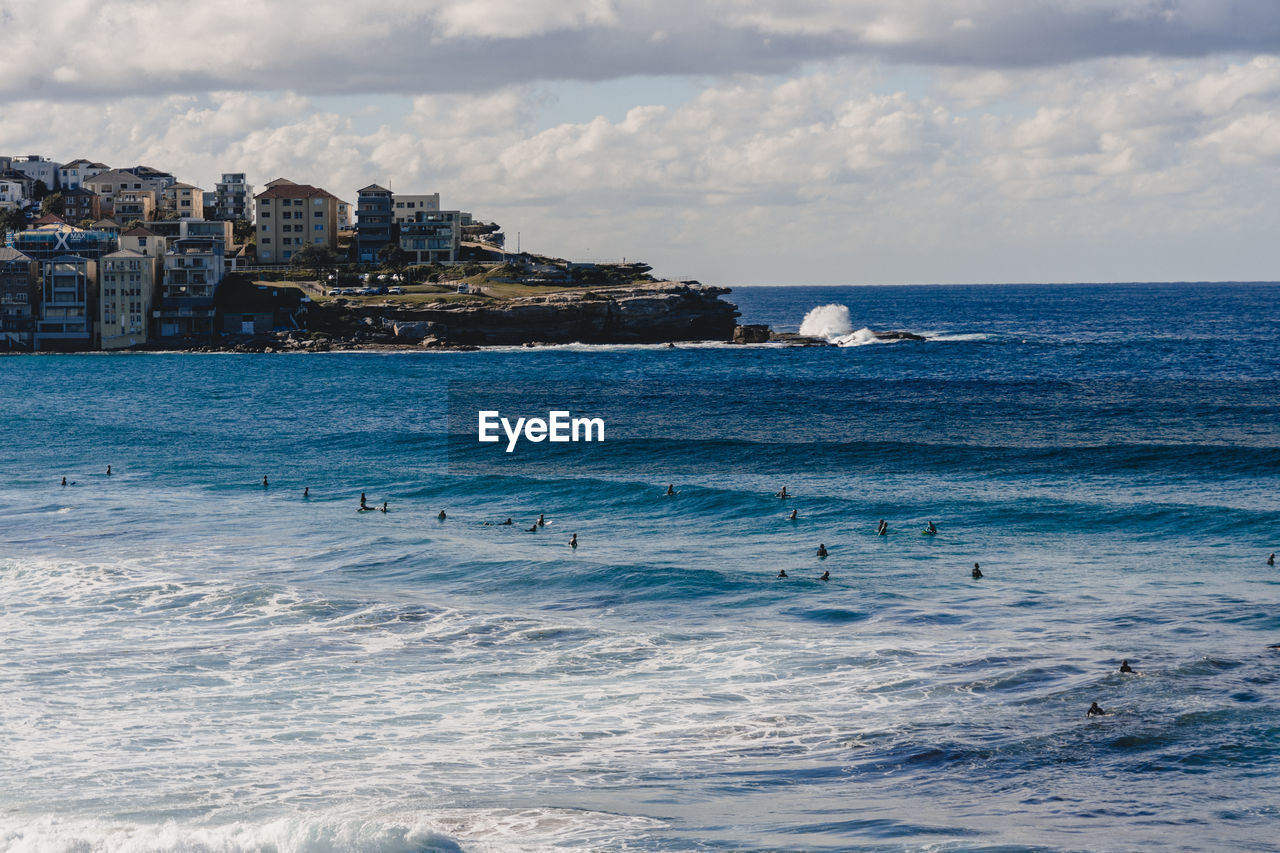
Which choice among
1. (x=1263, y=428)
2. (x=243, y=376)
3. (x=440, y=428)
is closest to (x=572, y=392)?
(x=440, y=428)

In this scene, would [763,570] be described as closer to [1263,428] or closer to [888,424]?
[888,424]

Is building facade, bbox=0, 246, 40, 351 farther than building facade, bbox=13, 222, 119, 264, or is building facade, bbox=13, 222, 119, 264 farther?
building facade, bbox=13, 222, 119, 264

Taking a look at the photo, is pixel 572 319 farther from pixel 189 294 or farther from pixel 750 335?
pixel 189 294

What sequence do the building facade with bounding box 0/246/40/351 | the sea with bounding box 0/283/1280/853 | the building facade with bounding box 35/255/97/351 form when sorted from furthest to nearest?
the building facade with bounding box 35/255/97/351
the building facade with bounding box 0/246/40/351
the sea with bounding box 0/283/1280/853

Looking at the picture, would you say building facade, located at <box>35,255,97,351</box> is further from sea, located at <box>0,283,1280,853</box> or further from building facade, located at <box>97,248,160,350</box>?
sea, located at <box>0,283,1280,853</box>

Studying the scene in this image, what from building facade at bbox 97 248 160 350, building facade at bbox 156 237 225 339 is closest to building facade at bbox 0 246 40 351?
building facade at bbox 97 248 160 350

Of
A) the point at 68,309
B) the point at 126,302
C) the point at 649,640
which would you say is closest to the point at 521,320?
the point at 126,302
